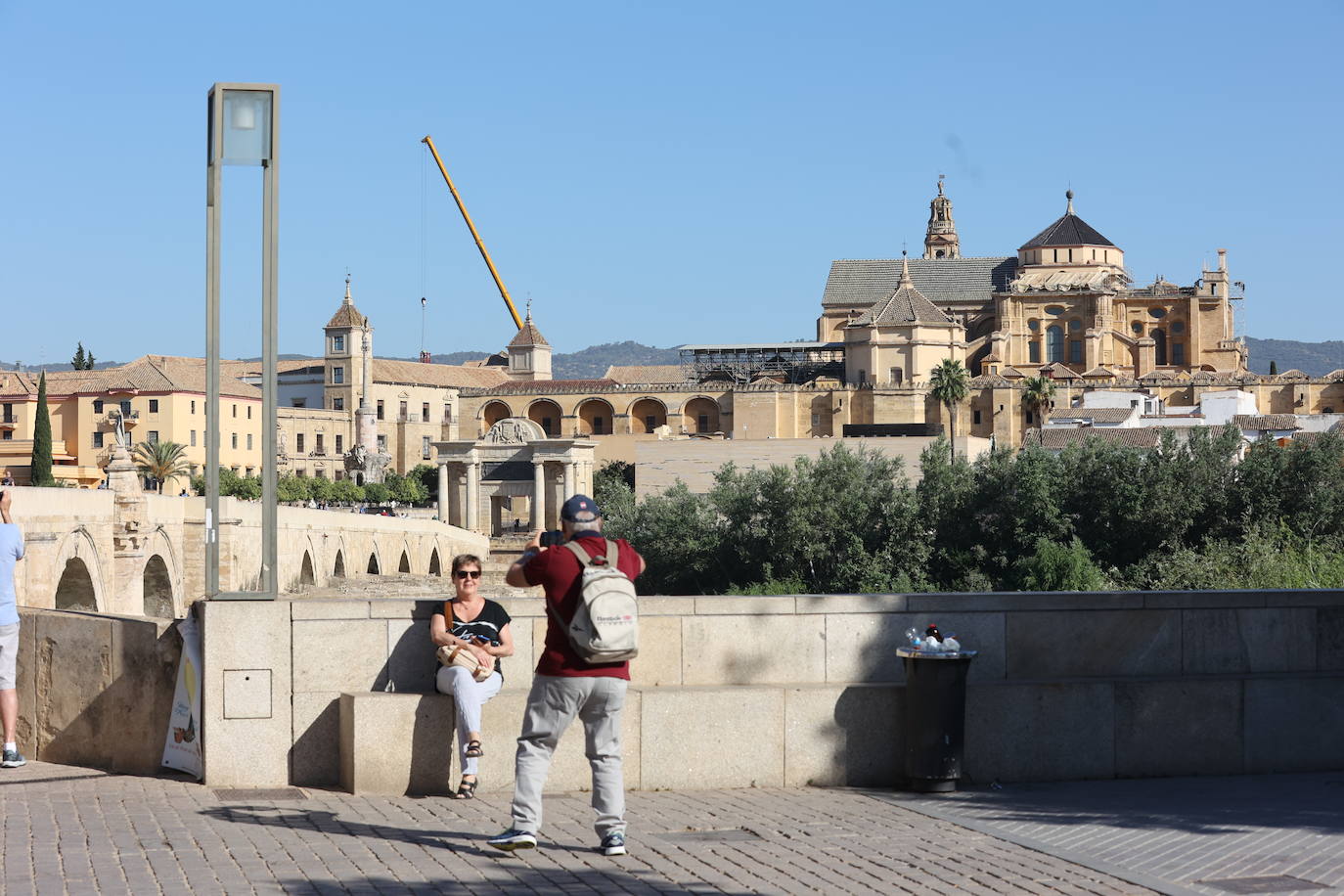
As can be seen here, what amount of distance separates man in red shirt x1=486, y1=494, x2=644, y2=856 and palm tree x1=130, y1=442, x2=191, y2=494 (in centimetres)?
7884

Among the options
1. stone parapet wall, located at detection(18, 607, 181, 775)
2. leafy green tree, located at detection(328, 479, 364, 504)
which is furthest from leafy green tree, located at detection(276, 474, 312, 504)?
stone parapet wall, located at detection(18, 607, 181, 775)

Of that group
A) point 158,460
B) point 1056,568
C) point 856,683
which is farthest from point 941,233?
point 856,683

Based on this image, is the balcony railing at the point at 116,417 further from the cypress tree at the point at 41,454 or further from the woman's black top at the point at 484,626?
the woman's black top at the point at 484,626

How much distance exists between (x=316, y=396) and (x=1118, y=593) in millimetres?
127143

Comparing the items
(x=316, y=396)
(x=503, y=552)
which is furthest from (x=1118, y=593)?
(x=316, y=396)

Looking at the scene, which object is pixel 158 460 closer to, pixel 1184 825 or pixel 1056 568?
pixel 1056 568

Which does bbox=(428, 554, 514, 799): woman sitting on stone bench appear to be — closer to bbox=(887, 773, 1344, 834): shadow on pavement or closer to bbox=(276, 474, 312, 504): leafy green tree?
bbox=(887, 773, 1344, 834): shadow on pavement

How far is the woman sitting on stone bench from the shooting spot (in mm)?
8289

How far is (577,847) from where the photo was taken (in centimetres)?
732

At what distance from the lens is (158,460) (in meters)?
82.6

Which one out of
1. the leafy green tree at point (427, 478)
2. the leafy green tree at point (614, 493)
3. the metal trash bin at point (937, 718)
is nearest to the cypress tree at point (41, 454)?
the leafy green tree at point (614, 493)

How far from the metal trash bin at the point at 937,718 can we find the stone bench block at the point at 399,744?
2.41m

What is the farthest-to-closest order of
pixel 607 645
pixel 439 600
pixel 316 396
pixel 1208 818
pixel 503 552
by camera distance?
pixel 316 396
pixel 503 552
pixel 439 600
pixel 1208 818
pixel 607 645

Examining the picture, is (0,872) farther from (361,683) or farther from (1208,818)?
(1208,818)
